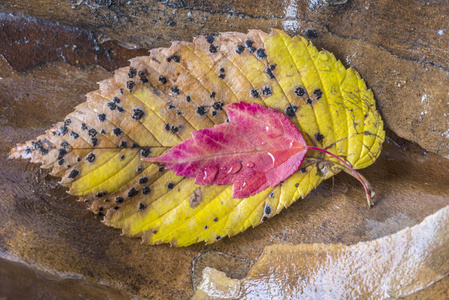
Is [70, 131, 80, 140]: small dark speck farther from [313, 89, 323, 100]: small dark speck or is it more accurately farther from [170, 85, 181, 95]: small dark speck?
[313, 89, 323, 100]: small dark speck

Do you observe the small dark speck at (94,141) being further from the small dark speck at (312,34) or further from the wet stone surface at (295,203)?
the small dark speck at (312,34)

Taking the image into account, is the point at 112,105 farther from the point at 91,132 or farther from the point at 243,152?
the point at 243,152

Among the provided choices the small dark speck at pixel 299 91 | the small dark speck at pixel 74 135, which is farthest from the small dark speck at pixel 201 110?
the small dark speck at pixel 74 135

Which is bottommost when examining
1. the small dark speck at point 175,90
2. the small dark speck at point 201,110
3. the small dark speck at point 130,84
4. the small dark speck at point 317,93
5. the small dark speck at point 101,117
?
the small dark speck at point 317,93

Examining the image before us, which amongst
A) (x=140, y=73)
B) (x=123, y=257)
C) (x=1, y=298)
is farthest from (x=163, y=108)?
(x=1, y=298)

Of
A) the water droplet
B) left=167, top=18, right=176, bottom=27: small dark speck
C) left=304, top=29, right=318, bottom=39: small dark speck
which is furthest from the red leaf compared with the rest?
left=167, top=18, right=176, bottom=27: small dark speck

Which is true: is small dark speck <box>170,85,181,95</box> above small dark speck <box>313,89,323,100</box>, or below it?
above

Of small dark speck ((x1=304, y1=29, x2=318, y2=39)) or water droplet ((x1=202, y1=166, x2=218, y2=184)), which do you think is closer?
water droplet ((x1=202, y1=166, x2=218, y2=184))

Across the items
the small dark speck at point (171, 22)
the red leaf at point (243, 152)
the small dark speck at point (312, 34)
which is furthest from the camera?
the small dark speck at point (171, 22)
